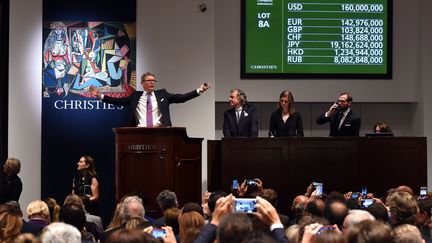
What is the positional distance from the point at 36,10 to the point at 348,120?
4891mm

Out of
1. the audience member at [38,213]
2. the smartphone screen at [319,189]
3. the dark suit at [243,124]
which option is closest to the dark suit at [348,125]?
the dark suit at [243,124]

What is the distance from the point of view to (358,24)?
40.7 feet

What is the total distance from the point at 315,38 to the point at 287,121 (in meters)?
2.70

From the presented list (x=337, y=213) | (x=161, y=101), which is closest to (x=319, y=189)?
(x=161, y=101)

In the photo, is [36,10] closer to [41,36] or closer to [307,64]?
[41,36]

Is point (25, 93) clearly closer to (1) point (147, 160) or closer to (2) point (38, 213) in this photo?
(1) point (147, 160)

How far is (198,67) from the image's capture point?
11977mm

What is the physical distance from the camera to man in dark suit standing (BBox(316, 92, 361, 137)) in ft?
33.0

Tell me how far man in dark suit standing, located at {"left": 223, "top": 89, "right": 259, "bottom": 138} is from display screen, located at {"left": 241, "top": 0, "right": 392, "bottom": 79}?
7.15 feet

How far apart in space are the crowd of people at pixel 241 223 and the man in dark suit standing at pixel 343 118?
2799 millimetres

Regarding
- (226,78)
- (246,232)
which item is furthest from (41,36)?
(246,232)

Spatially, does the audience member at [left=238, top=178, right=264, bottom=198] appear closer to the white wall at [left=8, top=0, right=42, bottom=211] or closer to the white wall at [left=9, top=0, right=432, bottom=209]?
the white wall at [left=9, top=0, right=432, bottom=209]

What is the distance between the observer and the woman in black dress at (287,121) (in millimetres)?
10070

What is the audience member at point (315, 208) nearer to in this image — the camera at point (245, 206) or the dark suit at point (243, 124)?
the camera at point (245, 206)
